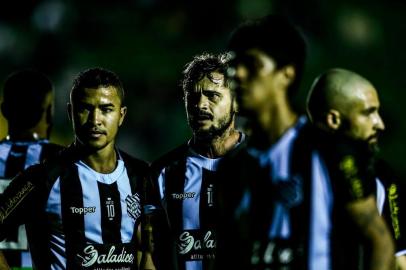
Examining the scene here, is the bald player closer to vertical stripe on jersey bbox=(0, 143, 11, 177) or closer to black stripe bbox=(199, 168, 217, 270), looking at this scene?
black stripe bbox=(199, 168, 217, 270)

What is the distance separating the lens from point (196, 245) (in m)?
4.93

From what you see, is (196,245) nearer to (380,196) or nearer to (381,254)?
(380,196)

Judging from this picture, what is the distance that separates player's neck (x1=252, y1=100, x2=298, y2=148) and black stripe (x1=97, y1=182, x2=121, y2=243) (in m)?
1.77

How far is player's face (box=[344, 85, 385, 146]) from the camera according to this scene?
4.15m

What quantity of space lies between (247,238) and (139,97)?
7.90 metres

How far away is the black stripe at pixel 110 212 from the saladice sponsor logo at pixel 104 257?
0.05m

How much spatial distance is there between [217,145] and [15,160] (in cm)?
178

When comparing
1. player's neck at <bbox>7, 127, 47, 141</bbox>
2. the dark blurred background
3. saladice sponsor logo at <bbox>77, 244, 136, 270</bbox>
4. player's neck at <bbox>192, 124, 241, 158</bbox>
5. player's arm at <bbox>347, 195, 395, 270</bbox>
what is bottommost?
saladice sponsor logo at <bbox>77, 244, 136, 270</bbox>

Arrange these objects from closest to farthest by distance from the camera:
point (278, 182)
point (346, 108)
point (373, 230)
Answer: point (373, 230), point (278, 182), point (346, 108)

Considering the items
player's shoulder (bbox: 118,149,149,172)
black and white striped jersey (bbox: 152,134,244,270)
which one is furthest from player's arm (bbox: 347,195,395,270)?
player's shoulder (bbox: 118,149,149,172)

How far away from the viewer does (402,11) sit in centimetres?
1140

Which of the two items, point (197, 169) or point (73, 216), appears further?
point (197, 169)

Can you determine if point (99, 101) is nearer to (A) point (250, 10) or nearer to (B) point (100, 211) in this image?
(B) point (100, 211)

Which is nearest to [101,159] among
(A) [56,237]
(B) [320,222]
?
(A) [56,237]
